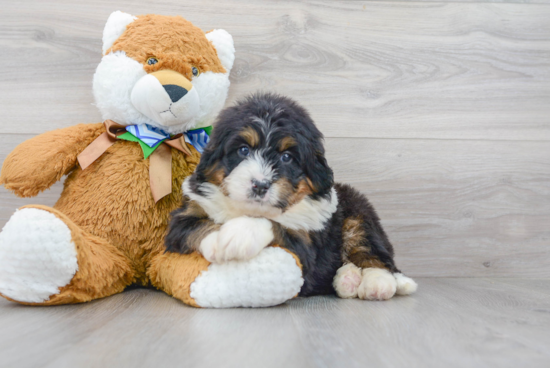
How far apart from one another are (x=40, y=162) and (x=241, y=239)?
0.88m

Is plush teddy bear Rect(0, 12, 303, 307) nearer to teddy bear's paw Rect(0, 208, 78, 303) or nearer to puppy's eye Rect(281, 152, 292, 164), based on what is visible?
teddy bear's paw Rect(0, 208, 78, 303)

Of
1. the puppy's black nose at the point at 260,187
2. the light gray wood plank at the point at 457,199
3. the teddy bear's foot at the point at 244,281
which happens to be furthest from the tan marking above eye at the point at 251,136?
the light gray wood plank at the point at 457,199

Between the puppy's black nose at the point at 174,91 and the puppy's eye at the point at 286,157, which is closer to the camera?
the puppy's eye at the point at 286,157

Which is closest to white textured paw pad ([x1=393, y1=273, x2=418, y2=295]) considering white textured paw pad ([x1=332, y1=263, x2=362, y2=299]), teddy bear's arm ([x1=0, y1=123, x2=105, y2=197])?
white textured paw pad ([x1=332, y1=263, x2=362, y2=299])

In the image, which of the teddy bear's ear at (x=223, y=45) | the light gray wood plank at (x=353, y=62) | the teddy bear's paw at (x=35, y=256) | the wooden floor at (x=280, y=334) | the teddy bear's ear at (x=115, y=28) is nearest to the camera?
the wooden floor at (x=280, y=334)

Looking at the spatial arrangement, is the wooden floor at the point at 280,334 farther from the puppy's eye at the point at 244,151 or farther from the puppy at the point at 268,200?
the puppy's eye at the point at 244,151

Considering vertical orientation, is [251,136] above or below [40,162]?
above

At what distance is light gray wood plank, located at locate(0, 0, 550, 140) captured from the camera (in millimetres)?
2195

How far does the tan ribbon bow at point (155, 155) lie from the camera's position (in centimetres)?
175

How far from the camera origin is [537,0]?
2453mm

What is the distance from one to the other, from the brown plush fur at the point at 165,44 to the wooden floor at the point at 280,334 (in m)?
0.91

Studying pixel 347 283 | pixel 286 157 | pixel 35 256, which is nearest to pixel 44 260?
pixel 35 256

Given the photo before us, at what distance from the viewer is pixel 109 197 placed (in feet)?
5.70

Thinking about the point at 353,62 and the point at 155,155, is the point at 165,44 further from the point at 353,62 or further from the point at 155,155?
the point at 353,62
